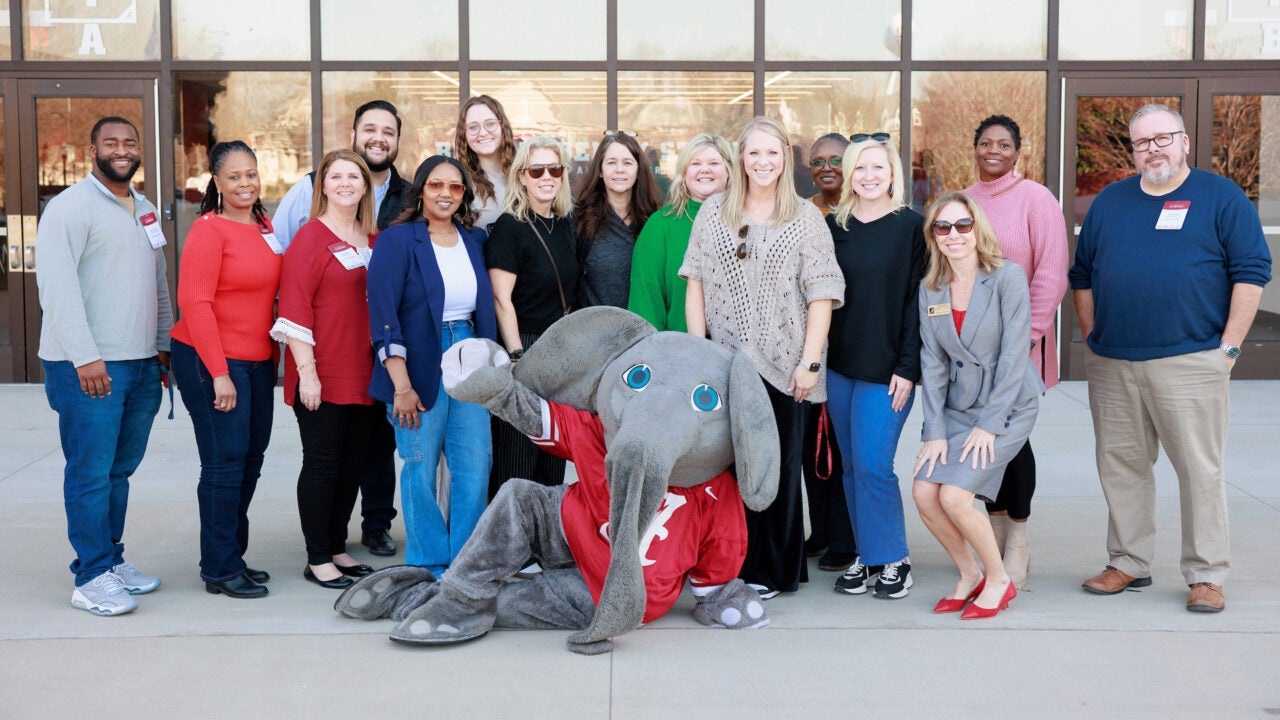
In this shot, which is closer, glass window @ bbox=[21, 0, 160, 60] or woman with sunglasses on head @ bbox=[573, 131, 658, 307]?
woman with sunglasses on head @ bbox=[573, 131, 658, 307]

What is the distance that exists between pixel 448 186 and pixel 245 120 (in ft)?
20.9

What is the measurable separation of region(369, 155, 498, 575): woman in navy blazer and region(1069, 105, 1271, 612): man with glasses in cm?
246

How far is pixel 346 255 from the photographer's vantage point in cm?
495

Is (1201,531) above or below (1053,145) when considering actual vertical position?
below

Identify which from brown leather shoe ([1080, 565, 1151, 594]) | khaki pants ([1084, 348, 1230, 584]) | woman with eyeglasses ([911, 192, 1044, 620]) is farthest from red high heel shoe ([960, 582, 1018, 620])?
khaki pants ([1084, 348, 1230, 584])

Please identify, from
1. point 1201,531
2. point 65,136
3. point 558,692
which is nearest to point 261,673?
point 558,692

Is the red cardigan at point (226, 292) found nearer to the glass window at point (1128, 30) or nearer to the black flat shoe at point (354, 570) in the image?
the black flat shoe at point (354, 570)

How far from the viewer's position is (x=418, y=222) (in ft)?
16.2

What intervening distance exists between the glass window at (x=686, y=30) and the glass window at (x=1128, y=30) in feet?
8.82

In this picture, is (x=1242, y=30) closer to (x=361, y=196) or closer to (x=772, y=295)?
(x=772, y=295)

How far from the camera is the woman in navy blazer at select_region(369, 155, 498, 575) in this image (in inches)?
189

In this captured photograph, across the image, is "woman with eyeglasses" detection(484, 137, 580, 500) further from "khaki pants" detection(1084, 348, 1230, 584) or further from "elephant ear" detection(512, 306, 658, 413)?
"khaki pants" detection(1084, 348, 1230, 584)

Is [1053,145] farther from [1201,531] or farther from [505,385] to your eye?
[505,385]

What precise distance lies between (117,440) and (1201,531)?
416cm
